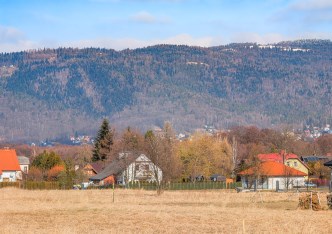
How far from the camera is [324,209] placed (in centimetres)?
4419

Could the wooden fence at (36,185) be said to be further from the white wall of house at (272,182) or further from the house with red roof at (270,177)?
the white wall of house at (272,182)

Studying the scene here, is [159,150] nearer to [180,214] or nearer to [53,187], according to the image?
[53,187]

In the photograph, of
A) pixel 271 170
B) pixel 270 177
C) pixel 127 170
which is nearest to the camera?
pixel 127 170

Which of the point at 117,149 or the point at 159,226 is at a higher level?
the point at 117,149

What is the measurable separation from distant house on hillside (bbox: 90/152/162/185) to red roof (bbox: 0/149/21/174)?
14.5m

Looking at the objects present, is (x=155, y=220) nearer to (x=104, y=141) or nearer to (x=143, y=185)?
(x=143, y=185)

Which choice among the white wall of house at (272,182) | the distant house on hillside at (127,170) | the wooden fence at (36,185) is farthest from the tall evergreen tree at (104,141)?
the wooden fence at (36,185)

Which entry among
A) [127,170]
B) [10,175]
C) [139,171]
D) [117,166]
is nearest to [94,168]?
[10,175]

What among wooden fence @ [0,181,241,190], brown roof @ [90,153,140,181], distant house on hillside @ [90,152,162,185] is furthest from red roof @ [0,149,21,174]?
wooden fence @ [0,181,241,190]

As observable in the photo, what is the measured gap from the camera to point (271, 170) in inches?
3976

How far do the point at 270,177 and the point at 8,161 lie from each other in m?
40.9

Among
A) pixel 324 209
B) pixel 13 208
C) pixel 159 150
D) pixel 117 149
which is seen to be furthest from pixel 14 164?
pixel 324 209

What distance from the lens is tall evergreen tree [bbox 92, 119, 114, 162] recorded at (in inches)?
4525

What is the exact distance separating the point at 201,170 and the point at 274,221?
7931 centimetres
